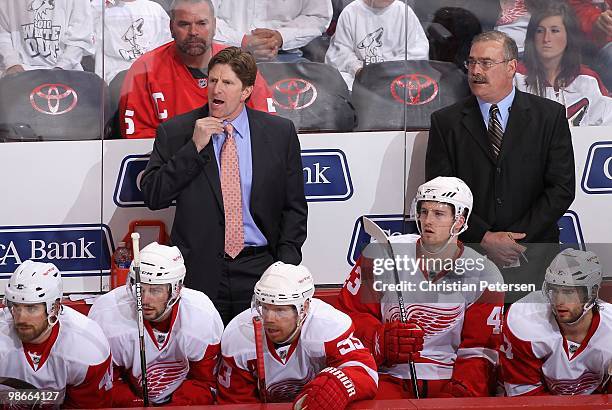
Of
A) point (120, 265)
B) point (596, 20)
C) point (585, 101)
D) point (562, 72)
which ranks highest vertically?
point (596, 20)

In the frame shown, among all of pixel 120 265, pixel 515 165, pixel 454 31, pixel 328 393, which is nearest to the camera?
pixel 328 393

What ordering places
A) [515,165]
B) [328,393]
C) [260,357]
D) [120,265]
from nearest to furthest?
[328,393], [260,357], [515,165], [120,265]

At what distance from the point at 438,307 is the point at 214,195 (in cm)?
99

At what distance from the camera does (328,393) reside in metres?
3.60

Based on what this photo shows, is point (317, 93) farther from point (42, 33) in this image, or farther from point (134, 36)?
point (42, 33)

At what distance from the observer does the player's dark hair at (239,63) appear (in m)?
4.57

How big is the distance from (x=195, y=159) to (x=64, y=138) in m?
0.92

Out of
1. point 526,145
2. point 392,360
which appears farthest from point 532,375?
point 526,145

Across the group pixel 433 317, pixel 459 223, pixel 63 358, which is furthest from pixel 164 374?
pixel 459 223

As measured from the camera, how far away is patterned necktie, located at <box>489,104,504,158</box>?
483cm

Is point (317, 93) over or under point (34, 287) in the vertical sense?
over

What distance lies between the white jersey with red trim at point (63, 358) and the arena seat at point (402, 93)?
1719mm

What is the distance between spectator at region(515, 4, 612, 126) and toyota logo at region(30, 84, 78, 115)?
2.00 m

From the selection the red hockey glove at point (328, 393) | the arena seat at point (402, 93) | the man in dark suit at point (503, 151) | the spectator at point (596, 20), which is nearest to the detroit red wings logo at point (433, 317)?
the man in dark suit at point (503, 151)
